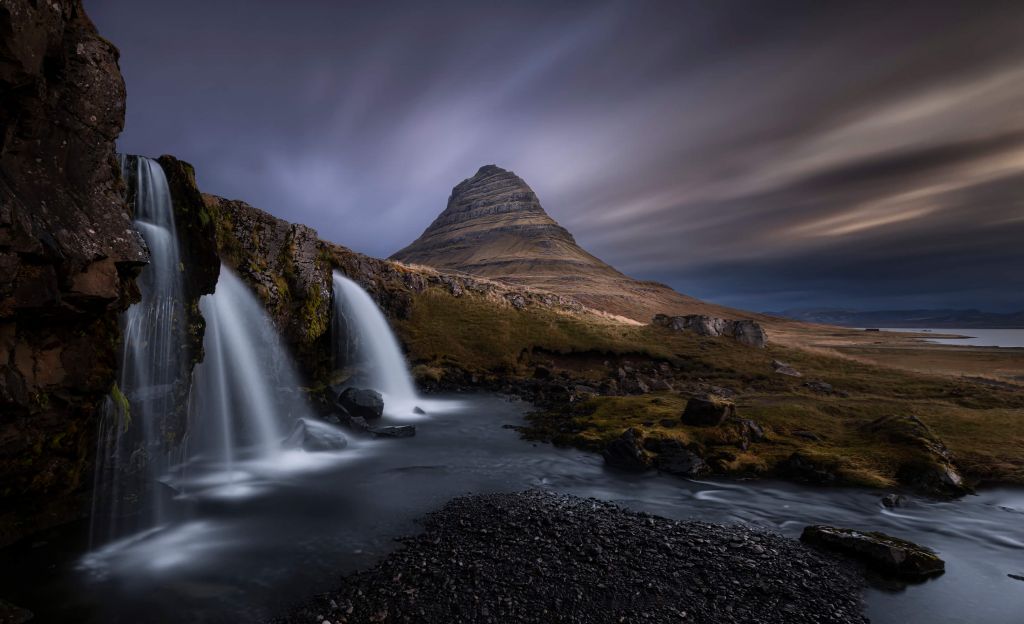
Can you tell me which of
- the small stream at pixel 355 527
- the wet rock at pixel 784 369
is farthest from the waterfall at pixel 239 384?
the wet rock at pixel 784 369

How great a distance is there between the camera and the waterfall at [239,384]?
22.0 m

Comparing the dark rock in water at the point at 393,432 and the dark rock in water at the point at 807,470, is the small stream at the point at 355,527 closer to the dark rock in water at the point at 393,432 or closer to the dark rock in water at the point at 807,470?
the dark rock in water at the point at 807,470

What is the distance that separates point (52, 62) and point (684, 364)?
50.2m

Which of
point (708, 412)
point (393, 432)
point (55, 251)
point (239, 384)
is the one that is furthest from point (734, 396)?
point (55, 251)

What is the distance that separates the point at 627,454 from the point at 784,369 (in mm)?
34641

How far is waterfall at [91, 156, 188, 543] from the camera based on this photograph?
549 inches

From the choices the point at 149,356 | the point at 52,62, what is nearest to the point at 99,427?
the point at 149,356

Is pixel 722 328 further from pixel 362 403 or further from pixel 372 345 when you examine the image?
pixel 362 403

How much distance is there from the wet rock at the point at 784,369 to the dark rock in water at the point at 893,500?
3028cm

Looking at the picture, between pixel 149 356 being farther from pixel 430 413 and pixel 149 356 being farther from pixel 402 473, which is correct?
pixel 430 413

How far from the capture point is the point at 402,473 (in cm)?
1962

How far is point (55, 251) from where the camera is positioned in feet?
33.9

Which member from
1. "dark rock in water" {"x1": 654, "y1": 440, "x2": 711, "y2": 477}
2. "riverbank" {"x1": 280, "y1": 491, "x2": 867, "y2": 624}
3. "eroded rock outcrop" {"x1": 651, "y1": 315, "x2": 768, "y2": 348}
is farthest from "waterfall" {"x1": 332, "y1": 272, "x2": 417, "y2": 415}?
"eroded rock outcrop" {"x1": 651, "y1": 315, "x2": 768, "y2": 348}

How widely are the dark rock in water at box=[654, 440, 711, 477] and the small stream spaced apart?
2.53ft
